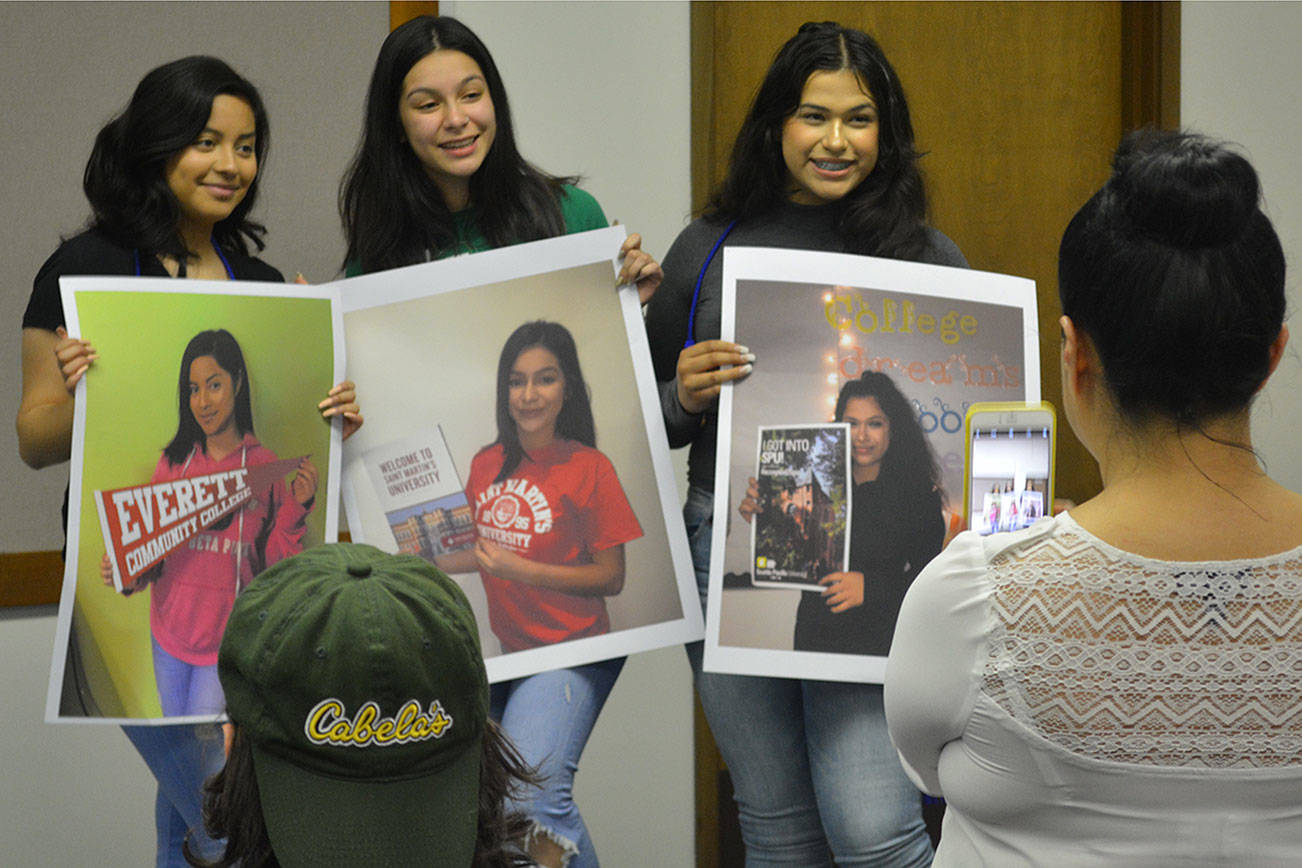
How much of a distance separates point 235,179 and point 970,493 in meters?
1.15

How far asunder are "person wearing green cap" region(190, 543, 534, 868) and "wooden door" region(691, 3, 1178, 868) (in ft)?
6.98

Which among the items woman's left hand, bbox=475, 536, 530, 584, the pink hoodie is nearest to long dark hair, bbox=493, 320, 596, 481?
woman's left hand, bbox=475, 536, 530, 584

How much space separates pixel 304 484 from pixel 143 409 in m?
0.24

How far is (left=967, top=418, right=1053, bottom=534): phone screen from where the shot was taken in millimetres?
1464

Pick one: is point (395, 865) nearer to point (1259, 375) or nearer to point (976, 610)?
point (976, 610)

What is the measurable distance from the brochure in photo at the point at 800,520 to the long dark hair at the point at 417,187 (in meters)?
0.52

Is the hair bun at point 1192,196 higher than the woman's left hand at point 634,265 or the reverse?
the reverse

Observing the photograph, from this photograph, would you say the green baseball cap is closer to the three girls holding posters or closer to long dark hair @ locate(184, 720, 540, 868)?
long dark hair @ locate(184, 720, 540, 868)

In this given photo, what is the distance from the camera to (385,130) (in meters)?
1.86

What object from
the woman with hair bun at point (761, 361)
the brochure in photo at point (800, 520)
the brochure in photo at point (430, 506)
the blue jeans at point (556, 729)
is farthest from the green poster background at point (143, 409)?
the brochure in photo at point (800, 520)

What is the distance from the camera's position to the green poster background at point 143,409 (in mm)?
1711

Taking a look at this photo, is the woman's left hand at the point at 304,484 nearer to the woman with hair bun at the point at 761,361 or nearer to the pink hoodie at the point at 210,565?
the pink hoodie at the point at 210,565

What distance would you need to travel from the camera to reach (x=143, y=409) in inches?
68.6

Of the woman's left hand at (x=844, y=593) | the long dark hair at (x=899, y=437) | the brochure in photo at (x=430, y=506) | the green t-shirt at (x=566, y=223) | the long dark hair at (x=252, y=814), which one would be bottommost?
the long dark hair at (x=252, y=814)
